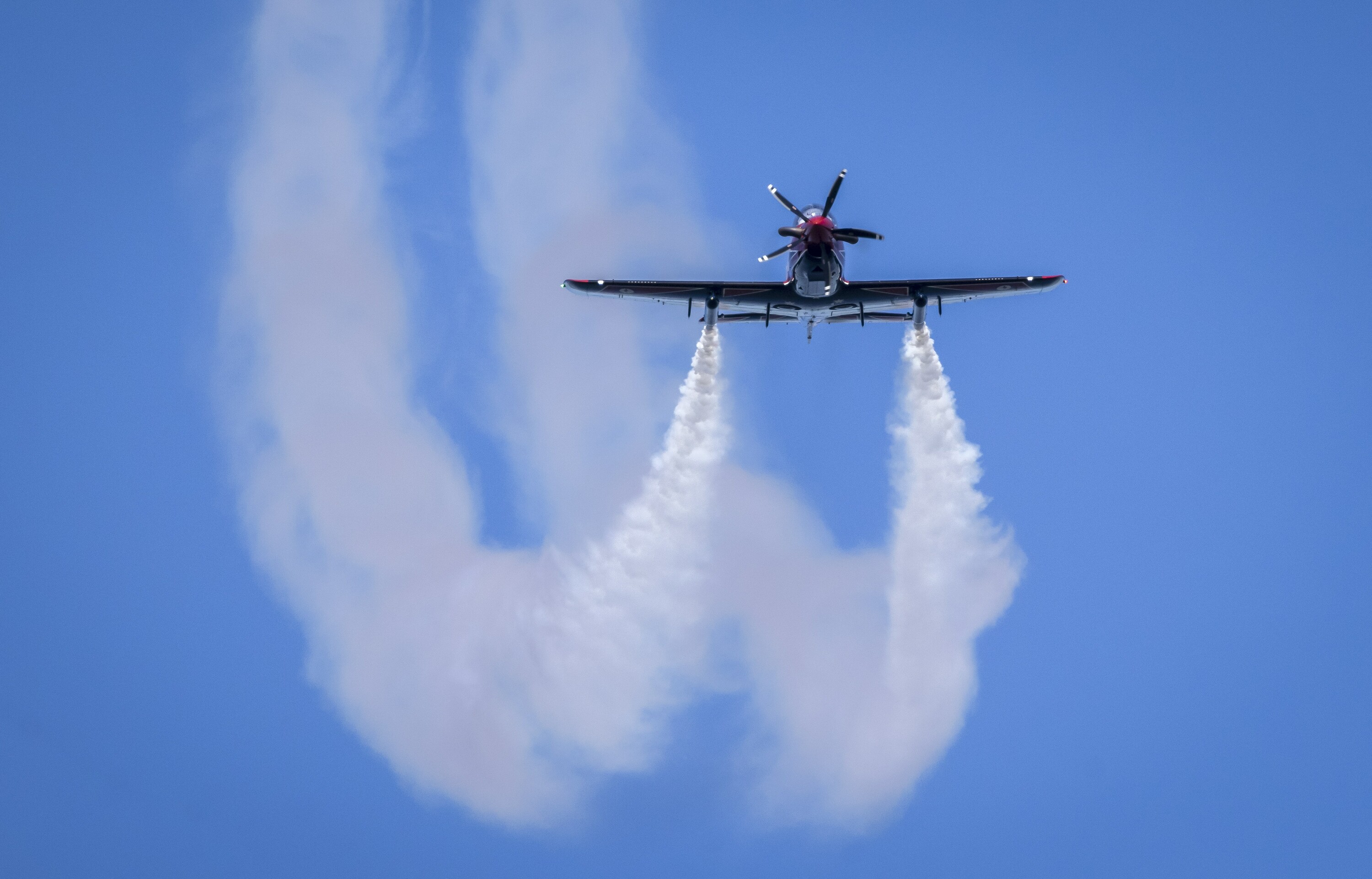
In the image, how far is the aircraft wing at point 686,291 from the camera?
6219 centimetres

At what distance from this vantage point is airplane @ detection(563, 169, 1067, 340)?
60719 mm

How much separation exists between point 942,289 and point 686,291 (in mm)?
11395

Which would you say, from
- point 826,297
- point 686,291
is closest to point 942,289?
point 826,297

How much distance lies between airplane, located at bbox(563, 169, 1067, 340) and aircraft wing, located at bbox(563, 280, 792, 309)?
1.1 inches

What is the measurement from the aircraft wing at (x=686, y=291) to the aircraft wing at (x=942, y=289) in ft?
11.6

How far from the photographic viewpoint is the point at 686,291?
6338 cm

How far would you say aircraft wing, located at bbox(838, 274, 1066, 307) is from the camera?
62.5m

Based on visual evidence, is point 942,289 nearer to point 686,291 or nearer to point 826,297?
point 826,297

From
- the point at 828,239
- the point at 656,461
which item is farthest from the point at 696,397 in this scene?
the point at 828,239

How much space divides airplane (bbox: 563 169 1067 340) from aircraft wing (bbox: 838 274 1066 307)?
3 centimetres

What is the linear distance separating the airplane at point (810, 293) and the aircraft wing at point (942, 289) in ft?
0.09

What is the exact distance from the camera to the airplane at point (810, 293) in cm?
6072

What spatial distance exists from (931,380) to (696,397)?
11433 millimetres

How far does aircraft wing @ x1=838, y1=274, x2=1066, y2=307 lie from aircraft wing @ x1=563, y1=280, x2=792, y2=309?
355cm
